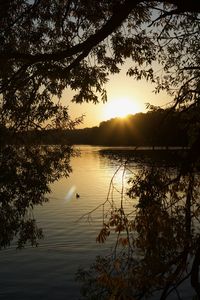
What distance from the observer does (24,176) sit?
15.0m

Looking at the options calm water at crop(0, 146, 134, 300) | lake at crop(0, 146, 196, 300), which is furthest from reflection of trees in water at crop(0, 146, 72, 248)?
calm water at crop(0, 146, 134, 300)

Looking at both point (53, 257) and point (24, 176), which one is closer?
point (24, 176)

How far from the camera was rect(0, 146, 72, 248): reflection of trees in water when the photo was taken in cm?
1403

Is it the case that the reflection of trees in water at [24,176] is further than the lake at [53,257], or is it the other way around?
the lake at [53,257]

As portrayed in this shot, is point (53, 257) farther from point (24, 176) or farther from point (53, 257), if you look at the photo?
point (24, 176)

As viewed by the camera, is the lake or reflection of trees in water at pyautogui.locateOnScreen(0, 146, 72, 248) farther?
the lake

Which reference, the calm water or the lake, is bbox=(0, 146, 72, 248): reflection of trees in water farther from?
the calm water

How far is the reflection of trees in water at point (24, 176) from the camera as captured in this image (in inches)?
552

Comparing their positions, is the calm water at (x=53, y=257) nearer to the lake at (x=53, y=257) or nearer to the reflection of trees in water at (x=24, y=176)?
the lake at (x=53, y=257)

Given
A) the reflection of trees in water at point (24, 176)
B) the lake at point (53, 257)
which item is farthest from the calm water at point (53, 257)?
the reflection of trees in water at point (24, 176)

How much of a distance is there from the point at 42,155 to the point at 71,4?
17.1 feet

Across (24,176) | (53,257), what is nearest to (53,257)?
(53,257)

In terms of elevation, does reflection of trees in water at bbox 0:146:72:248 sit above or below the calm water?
above

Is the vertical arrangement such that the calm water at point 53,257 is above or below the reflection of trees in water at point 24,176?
below
